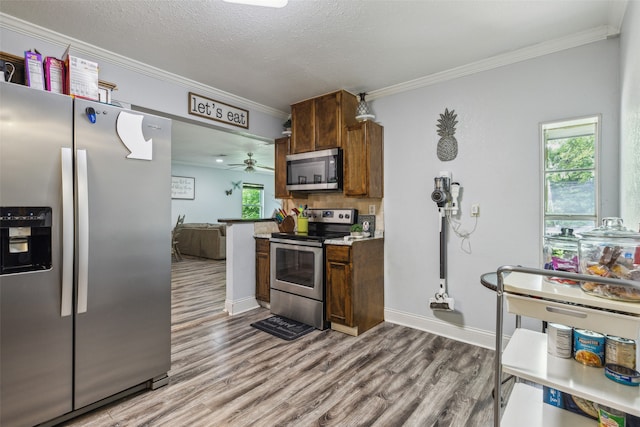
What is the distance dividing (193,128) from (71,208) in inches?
137

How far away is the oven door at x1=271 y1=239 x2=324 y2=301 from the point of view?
308 centimetres

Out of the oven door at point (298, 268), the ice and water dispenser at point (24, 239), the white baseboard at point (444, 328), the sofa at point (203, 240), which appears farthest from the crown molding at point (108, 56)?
the sofa at point (203, 240)

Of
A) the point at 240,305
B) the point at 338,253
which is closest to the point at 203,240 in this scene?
the point at 240,305

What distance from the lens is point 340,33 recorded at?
2.25m

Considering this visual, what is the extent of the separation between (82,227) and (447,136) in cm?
289

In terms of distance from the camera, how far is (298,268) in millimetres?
3277

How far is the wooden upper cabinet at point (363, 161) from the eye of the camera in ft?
10.3

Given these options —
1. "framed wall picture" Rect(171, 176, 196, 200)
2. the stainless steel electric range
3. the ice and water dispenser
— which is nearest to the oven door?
the stainless steel electric range

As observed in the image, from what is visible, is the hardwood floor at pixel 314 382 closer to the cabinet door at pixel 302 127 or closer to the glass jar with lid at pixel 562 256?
the glass jar with lid at pixel 562 256

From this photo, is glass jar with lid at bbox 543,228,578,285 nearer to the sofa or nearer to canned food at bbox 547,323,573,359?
canned food at bbox 547,323,573,359

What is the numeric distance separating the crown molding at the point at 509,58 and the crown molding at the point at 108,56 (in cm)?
165

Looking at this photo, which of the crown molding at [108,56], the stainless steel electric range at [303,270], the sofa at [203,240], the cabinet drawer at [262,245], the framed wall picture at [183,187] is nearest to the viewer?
the crown molding at [108,56]

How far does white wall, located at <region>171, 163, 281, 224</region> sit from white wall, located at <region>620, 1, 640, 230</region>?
837 cm

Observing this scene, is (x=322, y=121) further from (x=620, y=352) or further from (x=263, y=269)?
(x=620, y=352)
